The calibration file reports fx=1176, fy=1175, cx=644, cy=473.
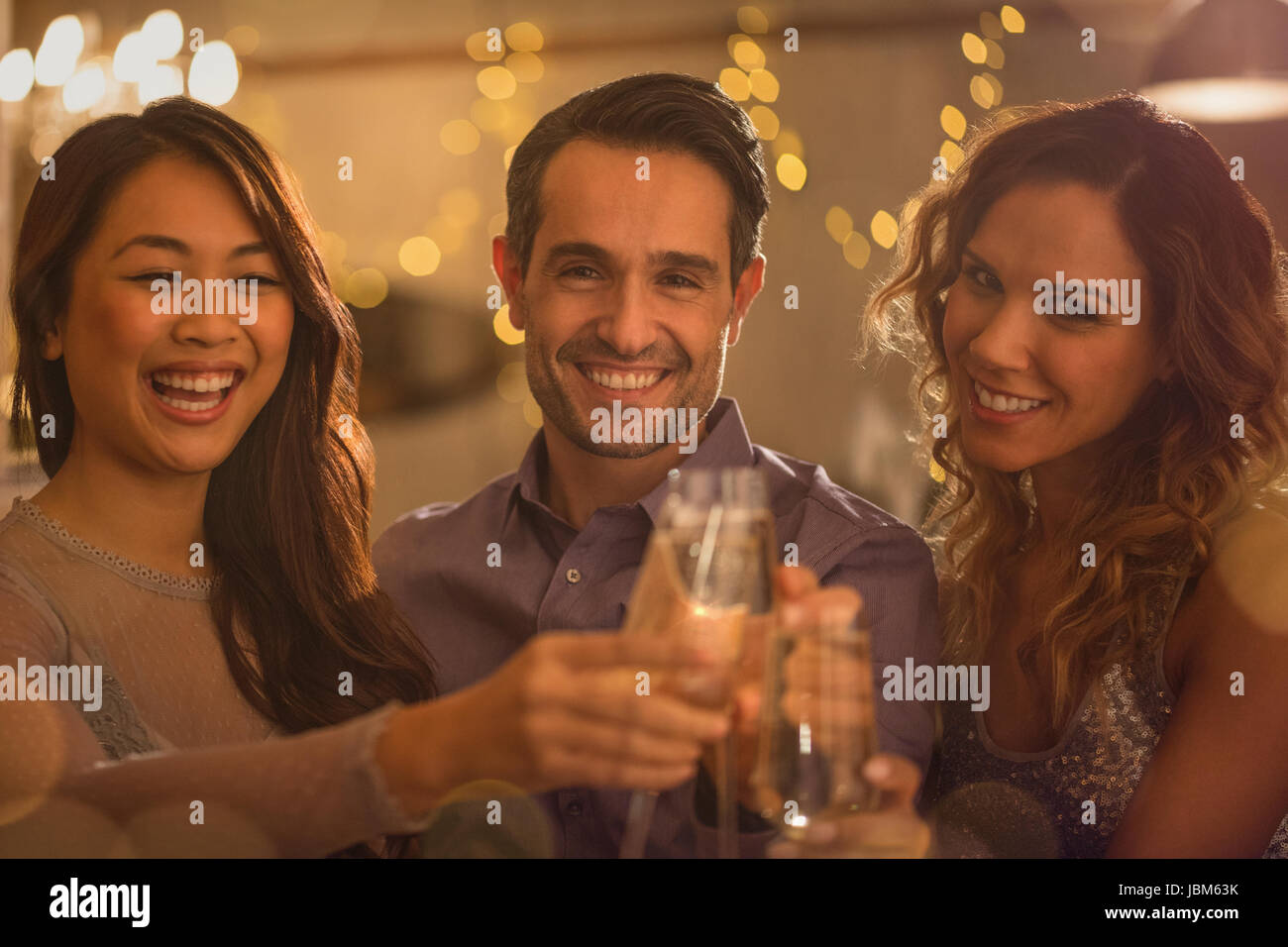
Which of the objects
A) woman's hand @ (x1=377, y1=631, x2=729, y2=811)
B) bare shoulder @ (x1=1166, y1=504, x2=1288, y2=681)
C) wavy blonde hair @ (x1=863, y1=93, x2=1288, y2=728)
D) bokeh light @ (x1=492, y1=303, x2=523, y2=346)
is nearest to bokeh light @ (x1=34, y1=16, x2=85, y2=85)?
bokeh light @ (x1=492, y1=303, x2=523, y2=346)

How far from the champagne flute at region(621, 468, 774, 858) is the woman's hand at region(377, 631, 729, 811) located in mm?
22

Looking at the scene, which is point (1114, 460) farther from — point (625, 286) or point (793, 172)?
point (793, 172)

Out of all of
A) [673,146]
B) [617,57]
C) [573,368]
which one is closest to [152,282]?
[573,368]

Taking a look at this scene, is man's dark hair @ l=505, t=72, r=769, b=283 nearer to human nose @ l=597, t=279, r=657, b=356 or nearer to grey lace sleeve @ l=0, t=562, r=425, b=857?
human nose @ l=597, t=279, r=657, b=356

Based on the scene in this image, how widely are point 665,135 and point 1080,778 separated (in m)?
0.80

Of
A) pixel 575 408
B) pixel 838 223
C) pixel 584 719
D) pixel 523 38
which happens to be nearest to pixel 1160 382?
pixel 575 408

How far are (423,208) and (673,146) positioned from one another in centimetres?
172

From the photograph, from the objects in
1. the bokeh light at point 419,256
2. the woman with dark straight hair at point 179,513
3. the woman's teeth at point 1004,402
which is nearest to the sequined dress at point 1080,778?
the woman's teeth at point 1004,402

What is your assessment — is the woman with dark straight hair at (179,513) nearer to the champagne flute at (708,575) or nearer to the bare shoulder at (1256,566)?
the champagne flute at (708,575)

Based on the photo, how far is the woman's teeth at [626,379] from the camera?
1296 millimetres

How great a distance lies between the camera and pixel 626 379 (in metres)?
1.30

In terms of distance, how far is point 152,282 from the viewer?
1071 mm

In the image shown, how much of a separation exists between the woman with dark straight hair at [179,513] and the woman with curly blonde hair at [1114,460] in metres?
0.65
